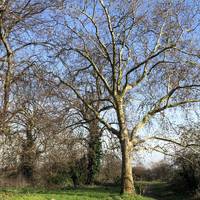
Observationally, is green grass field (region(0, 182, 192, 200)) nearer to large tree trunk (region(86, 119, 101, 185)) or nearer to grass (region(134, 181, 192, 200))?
grass (region(134, 181, 192, 200))

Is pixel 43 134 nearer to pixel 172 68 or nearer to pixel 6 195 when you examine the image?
pixel 6 195

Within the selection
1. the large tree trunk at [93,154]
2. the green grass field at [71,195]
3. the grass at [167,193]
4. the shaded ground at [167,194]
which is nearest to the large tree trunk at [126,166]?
the green grass field at [71,195]

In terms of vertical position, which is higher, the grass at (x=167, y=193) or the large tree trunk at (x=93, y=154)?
the large tree trunk at (x=93, y=154)

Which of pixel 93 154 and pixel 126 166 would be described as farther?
pixel 93 154

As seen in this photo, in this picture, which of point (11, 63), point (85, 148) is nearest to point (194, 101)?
point (85, 148)

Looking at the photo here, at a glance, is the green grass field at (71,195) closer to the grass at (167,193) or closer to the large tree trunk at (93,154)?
the grass at (167,193)

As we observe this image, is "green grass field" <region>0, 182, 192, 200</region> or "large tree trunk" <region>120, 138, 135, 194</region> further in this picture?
"large tree trunk" <region>120, 138, 135, 194</region>

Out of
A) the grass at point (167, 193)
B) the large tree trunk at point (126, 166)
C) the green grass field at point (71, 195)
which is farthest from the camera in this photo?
the grass at point (167, 193)

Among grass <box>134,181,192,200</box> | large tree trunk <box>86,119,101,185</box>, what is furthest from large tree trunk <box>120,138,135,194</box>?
large tree trunk <box>86,119,101,185</box>

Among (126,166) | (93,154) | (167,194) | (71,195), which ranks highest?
(93,154)

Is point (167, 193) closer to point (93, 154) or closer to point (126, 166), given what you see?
point (93, 154)

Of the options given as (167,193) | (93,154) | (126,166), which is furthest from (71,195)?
(93,154)

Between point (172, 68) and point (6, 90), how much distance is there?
13044 mm

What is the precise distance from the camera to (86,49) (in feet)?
85.1
